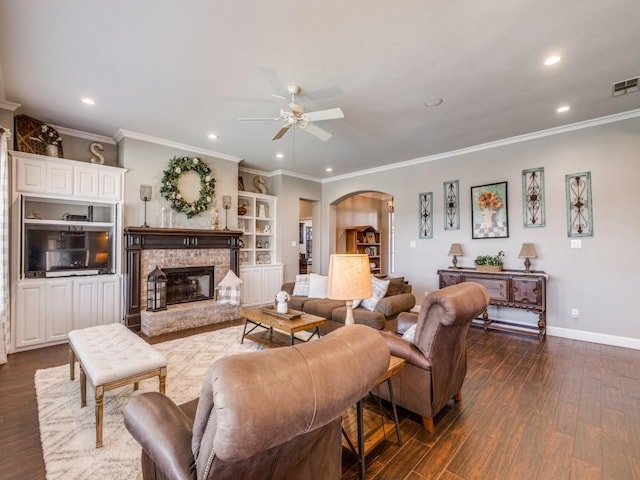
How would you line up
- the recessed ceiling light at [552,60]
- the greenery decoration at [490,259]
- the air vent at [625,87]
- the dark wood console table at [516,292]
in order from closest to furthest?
the recessed ceiling light at [552,60] → the air vent at [625,87] → the dark wood console table at [516,292] → the greenery decoration at [490,259]

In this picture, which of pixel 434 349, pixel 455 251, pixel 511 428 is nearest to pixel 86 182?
pixel 434 349

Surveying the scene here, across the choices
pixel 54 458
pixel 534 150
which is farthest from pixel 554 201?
pixel 54 458

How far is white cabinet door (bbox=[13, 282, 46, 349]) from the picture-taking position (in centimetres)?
377

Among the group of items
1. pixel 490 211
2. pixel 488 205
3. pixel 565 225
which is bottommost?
pixel 565 225

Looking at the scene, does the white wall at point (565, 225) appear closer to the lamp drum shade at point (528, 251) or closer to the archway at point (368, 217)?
the lamp drum shade at point (528, 251)

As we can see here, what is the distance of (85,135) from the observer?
4.66 meters

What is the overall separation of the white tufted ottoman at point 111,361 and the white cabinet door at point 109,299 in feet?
6.13

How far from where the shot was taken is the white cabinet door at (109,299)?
437 cm

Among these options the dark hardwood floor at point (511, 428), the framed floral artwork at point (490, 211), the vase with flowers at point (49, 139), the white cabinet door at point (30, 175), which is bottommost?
the dark hardwood floor at point (511, 428)

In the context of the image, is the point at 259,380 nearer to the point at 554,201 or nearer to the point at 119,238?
the point at 119,238

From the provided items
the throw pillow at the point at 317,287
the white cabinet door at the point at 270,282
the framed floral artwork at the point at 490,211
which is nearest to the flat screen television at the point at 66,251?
the white cabinet door at the point at 270,282

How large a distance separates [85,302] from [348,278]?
4.17 m

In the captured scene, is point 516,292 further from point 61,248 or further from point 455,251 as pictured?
point 61,248

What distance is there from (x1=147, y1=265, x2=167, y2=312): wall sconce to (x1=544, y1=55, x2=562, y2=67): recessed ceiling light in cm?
549
